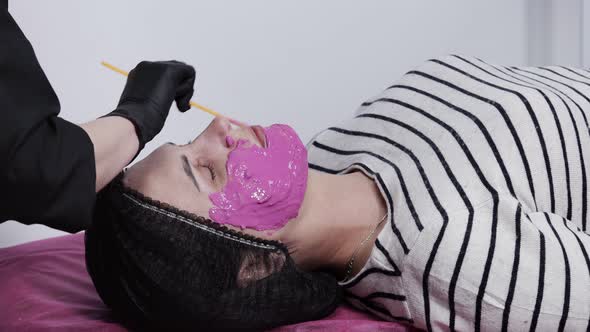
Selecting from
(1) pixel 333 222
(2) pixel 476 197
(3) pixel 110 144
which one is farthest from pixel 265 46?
(3) pixel 110 144

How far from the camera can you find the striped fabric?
1287 mm

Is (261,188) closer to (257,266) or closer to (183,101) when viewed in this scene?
(257,266)

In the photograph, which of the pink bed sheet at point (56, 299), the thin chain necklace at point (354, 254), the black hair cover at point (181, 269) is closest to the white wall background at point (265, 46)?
the pink bed sheet at point (56, 299)

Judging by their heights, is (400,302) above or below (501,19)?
below

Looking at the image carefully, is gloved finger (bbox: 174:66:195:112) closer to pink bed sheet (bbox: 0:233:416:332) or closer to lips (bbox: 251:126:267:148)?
lips (bbox: 251:126:267:148)

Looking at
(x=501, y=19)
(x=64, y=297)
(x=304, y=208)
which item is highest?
(x=501, y=19)

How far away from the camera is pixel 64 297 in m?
1.52

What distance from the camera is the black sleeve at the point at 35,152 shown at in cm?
96

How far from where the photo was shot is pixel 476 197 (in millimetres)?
1365

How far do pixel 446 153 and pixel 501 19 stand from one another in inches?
62.8

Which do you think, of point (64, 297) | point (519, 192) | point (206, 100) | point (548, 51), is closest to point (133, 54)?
point (206, 100)

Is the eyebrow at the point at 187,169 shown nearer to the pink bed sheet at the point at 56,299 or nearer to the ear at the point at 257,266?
the ear at the point at 257,266

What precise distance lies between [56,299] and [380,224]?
66 cm

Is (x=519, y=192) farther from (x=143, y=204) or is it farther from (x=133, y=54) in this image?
(x=133, y=54)
